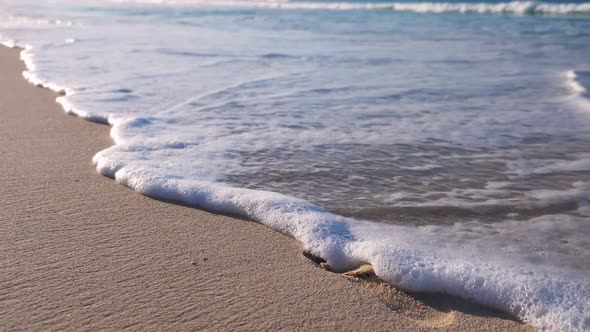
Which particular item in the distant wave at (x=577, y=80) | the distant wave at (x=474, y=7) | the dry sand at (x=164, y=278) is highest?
the dry sand at (x=164, y=278)

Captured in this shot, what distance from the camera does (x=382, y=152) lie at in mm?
3699

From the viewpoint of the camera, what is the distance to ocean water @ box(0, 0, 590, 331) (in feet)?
7.61

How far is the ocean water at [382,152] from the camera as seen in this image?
91.4 inches

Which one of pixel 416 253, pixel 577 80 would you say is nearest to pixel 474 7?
pixel 577 80

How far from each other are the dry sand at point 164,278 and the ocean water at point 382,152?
0.13 metres

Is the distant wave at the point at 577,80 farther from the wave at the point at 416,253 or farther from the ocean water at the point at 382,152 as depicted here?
the wave at the point at 416,253

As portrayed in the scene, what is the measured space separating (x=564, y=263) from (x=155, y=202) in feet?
6.01

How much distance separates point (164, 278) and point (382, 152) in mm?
1931

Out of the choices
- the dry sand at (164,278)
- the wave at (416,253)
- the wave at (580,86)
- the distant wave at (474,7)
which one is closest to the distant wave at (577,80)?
the wave at (580,86)

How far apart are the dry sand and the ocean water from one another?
13 centimetres

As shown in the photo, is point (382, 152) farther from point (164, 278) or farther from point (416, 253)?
point (164, 278)

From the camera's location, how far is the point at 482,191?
3084mm

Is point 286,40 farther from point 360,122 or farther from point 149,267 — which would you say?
point 149,267

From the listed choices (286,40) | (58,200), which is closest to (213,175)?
(58,200)
